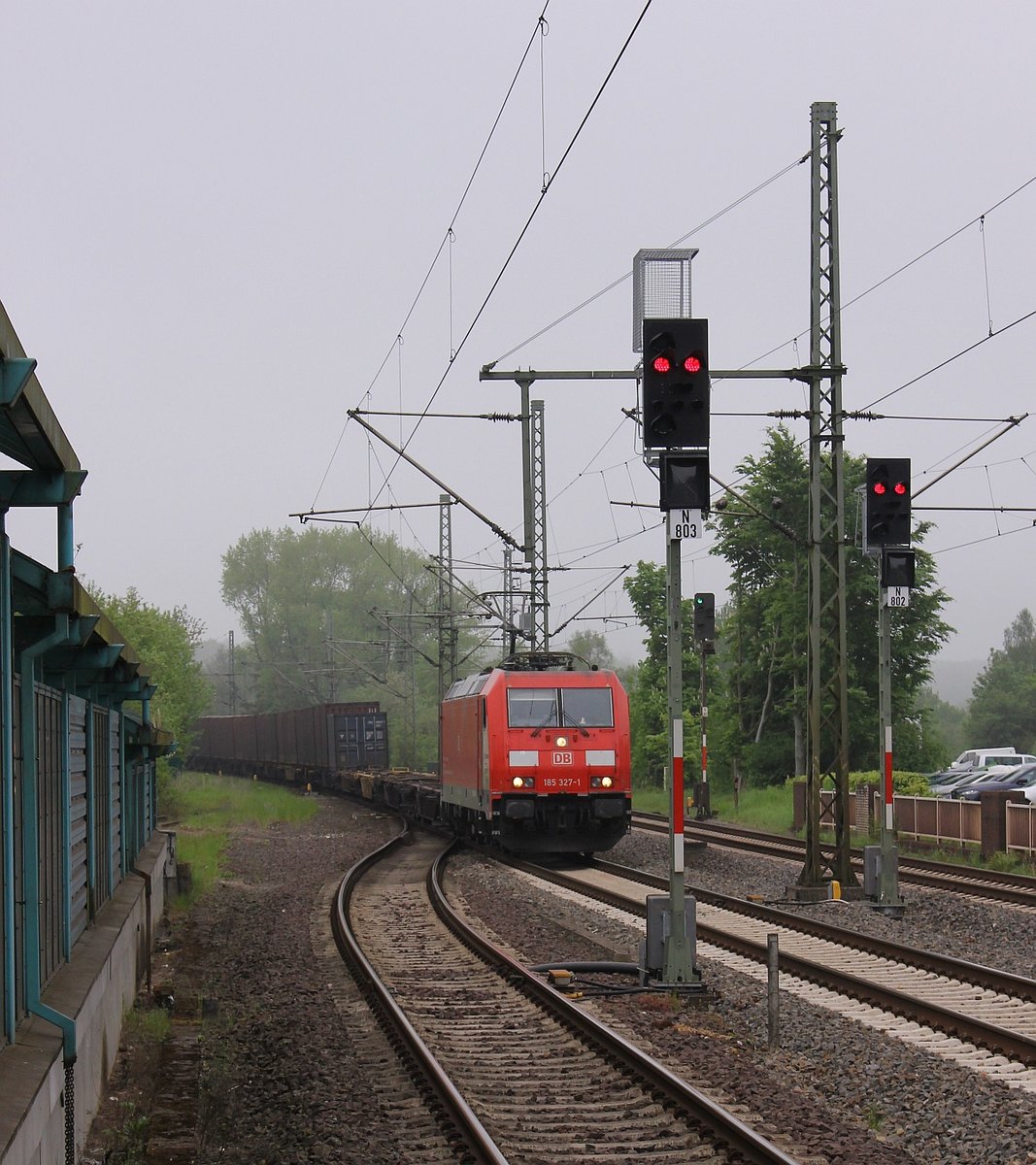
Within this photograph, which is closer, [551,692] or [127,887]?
[127,887]

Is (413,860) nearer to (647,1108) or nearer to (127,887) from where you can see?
(127,887)

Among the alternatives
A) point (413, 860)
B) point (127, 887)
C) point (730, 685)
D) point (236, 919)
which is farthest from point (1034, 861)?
point (730, 685)

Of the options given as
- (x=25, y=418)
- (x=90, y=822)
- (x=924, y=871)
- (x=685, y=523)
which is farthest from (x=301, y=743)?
(x=25, y=418)

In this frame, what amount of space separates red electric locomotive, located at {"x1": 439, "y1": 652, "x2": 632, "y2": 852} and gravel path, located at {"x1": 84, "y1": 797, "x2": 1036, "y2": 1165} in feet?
13.3

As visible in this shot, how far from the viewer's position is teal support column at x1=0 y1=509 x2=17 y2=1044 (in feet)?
20.4

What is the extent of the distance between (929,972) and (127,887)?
7262mm

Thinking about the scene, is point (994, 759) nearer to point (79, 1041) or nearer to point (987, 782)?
point (987, 782)

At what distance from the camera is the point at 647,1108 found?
824cm

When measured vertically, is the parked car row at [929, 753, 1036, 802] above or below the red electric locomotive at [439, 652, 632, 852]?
below

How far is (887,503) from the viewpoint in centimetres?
1759

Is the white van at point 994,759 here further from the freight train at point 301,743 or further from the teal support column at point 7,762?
the teal support column at point 7,762

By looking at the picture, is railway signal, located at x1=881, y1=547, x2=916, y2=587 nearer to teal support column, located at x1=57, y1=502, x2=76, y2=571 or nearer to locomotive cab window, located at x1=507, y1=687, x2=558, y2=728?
locomotive cab window, located at x1=507, y1=687, x2=558, y2=728

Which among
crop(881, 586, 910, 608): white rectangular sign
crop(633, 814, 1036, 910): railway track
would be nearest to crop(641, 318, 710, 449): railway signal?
crop(881, 586, 910, 608): white rectangular sign

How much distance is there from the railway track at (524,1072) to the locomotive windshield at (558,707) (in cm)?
765
